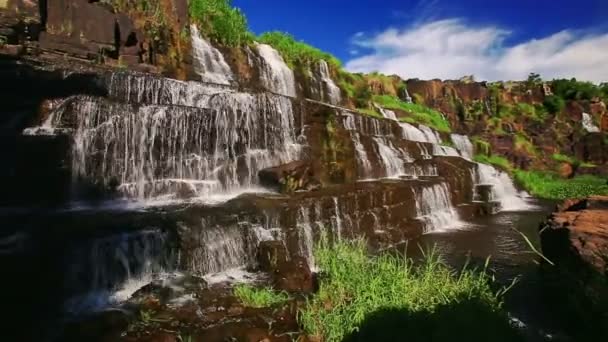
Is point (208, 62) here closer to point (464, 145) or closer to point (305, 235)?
point (305, 235)

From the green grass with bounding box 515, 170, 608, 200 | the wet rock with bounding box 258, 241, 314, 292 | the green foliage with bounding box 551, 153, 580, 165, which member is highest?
the green foliage with bounding box 551, 153, 580, 165

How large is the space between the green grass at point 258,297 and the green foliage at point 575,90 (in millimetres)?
35276

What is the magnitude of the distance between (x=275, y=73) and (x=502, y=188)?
11966 mm

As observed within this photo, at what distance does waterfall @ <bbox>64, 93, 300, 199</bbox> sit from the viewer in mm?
9039

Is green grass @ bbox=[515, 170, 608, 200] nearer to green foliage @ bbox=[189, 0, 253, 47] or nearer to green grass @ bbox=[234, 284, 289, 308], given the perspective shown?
green foliage @ bbox=[189, 0, 253, 47]

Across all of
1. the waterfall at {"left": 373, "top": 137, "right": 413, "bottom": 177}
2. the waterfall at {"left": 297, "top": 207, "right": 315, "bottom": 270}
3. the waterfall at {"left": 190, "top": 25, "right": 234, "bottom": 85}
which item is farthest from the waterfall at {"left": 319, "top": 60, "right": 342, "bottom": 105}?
the waterfall at {"left": 297, "top": 207, "right": 315, "bottom": 270}

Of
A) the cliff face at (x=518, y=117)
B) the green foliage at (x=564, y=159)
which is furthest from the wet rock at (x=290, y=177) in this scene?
the green foliage at (x=564, y=159)

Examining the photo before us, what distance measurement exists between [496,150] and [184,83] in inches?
901

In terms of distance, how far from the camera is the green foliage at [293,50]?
2170 cm

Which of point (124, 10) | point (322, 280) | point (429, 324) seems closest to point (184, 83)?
point (124, 10)

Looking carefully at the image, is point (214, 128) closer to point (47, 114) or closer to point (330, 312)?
point (47, 114)

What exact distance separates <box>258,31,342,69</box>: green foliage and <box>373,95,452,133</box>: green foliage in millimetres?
4937

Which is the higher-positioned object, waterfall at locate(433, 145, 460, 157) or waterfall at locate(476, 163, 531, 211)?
waterfall at locate(433, 145, 460, 157)

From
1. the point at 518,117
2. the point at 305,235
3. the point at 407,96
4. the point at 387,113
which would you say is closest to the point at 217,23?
the point at 387,113
